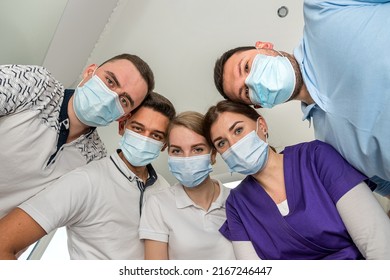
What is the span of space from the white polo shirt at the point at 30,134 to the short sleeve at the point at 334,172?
3.01ft

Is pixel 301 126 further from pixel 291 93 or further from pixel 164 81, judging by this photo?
pixel 291 93

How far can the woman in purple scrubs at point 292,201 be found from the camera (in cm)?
111

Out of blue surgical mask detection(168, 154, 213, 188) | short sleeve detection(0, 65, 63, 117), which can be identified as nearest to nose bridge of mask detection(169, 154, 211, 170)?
blue surgical mask detection(168, 154, 213, 188)

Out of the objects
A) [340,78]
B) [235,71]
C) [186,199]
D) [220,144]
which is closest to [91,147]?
[186,199]

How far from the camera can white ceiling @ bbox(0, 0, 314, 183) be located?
1.79 meters

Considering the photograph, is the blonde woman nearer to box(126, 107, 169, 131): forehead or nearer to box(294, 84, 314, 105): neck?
box(126, 107, 169, 131): forehead

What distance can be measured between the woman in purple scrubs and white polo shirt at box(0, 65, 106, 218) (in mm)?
561

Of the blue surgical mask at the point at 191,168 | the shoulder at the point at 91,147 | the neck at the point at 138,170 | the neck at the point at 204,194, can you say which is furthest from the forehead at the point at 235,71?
the shoulder at the point at 91,147

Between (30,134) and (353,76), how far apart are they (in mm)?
1062

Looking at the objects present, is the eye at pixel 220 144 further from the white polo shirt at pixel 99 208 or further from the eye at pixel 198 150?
the white polo shirt at pixel 99 208

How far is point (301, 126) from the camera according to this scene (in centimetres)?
223

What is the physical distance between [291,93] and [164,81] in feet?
3.29
